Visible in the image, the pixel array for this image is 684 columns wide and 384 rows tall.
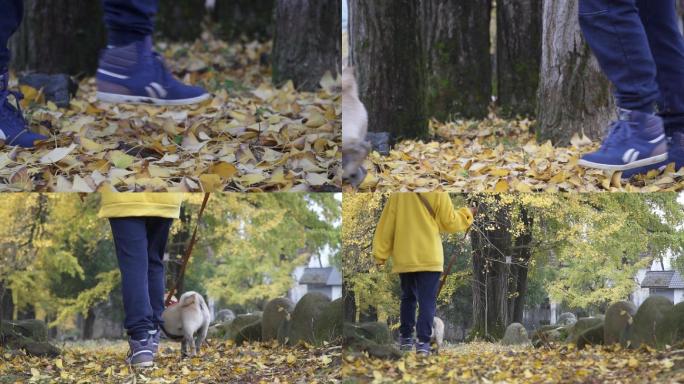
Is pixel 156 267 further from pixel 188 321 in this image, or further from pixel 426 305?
pixel 426 305

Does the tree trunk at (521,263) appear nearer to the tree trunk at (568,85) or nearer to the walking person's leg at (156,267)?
the tree trunk at (568,85)

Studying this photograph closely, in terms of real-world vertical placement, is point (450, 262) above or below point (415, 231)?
below

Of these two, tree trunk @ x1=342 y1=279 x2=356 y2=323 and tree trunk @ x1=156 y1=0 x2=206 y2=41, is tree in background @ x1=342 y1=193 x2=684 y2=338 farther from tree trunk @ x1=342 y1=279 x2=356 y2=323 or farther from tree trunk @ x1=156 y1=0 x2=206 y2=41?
tree trunk @ x1=156 y1=0 x2=206 y2=41

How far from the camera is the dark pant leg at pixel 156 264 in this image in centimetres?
333

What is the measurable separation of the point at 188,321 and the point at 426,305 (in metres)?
0.98

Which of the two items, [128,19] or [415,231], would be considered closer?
[128,19]

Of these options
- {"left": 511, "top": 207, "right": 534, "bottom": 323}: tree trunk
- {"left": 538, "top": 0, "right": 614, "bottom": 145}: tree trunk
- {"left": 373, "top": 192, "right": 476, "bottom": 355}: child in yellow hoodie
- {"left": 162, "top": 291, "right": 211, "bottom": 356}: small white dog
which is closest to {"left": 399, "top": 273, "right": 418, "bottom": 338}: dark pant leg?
{"left": 373, "top": 192, "right": 476, "bottom": 355}: child in yellow hoodie

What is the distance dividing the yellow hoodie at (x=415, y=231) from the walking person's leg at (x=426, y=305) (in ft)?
0.11

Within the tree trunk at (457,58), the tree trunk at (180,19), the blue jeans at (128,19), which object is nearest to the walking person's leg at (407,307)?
the blue jeans at (128,19)

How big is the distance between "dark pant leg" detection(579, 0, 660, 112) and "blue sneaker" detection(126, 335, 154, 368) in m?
2.10

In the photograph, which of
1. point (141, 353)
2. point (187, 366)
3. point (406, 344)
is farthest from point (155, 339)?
point (406, 344)

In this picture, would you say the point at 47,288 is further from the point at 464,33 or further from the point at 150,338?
the point at 464,33

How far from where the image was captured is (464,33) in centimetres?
577

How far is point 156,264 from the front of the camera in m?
3.35
